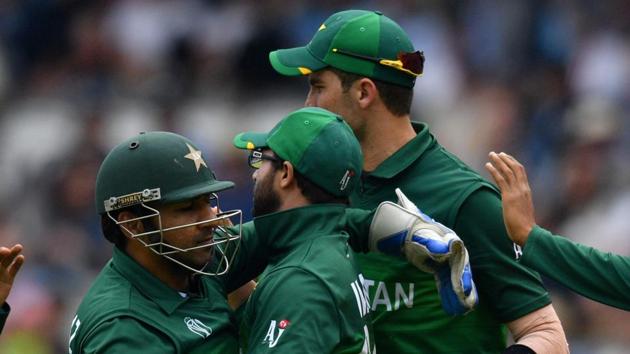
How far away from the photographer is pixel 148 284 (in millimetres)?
3912

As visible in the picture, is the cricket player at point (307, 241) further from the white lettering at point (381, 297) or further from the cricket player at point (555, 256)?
the cricket player at point (555, 256)

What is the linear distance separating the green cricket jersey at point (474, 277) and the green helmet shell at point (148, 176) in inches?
28.1

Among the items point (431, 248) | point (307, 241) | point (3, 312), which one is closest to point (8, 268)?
point (3, 312)

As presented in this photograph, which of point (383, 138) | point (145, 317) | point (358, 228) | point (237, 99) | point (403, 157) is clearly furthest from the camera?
point (237, 99)

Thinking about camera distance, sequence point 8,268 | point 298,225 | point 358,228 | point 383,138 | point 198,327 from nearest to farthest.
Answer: point 198,327
point 298,225
point 8,268
point 358,228
point 383,138

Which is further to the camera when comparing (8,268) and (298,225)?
(8,268)

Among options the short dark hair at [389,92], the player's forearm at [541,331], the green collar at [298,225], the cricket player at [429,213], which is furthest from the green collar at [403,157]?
the player's forearm at [541,331]

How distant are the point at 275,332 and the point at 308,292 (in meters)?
0.15

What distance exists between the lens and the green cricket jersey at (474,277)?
171 inches

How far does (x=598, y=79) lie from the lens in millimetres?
9344

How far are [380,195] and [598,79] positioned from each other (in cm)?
518

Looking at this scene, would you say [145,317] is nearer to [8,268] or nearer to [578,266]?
[8,268]

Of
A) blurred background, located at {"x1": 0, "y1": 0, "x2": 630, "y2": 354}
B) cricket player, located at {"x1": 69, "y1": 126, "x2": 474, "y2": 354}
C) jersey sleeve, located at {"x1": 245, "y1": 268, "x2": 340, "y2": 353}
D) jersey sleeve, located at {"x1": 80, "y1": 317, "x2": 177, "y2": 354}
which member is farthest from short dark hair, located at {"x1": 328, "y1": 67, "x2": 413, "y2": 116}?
blurred background, located at {"x1": 0, "y1": 0, "x2": 630, "y2": 354}

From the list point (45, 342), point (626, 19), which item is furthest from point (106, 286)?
point (626, 19)
